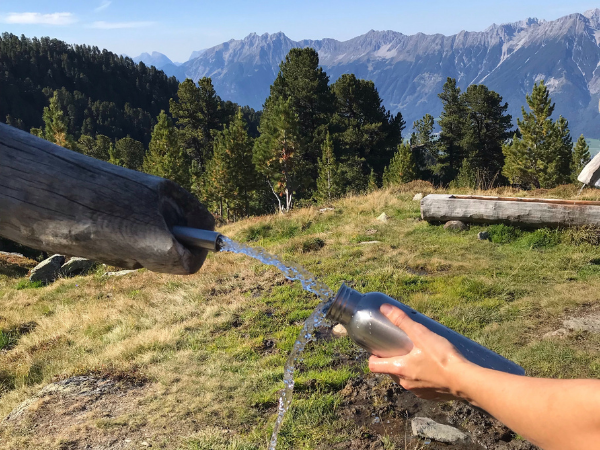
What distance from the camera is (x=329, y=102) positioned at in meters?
44.4

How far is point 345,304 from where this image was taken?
5.21ft

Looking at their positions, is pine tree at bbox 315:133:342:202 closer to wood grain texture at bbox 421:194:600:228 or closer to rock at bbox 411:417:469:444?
wood grain texture at bbox 421:194:600:228

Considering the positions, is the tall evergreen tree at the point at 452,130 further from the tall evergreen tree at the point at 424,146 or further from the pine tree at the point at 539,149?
the pine tree at the point at 539,149

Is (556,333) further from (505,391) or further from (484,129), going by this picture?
(484,129)

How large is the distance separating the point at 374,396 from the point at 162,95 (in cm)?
14839

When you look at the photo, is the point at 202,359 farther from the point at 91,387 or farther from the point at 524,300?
the point at 524,300

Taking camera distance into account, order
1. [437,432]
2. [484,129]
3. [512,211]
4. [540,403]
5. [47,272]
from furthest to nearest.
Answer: [484,129] < [47,272] < [512,211] < [437,432] < [540,403]

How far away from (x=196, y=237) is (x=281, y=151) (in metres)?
34.1

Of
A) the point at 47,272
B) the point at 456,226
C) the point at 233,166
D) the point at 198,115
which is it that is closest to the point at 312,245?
the point at 456,226

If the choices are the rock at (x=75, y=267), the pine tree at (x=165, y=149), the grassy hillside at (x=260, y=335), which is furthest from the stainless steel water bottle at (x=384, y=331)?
the pine tree at (x=165, y=149)

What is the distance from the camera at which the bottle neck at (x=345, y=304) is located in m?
1.57

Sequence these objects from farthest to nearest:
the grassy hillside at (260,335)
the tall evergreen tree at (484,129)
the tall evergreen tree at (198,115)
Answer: the tall evergreen tree at (198,115), the tall evergreen tree at (484,129), the grassy hillside at (260,335)

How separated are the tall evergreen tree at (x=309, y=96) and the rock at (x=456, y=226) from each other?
105 feet

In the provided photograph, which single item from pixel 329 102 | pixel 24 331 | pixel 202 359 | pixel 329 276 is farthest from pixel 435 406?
pixel 329 102
